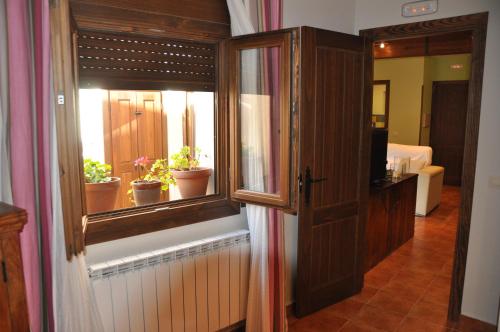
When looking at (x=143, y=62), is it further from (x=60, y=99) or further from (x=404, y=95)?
(x=404, y=95)

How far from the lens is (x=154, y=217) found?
2.43 metres

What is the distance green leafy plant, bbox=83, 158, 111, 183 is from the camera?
2609mm

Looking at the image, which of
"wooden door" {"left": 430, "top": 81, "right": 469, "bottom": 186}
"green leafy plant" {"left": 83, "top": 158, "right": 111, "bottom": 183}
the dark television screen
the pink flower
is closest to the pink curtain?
"green leafy plant" {"left": 83, "top": 158, "right": 111, "bottom": 183}

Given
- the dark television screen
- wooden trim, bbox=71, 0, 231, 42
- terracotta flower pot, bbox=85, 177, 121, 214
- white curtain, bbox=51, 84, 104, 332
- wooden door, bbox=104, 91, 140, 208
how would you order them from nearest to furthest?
white curtain, bbox=51, 84, 104, 332 < wooden trim, bbox=71, 0, 231, 42 < terracotta flower pot, bbox=85, 177, 121, 214 < wooden door, bbox=104, 91, 140, 208 < the dark television screen

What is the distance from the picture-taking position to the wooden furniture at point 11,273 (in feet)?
3.73

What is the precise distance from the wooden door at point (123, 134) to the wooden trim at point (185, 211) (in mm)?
Result: 1085

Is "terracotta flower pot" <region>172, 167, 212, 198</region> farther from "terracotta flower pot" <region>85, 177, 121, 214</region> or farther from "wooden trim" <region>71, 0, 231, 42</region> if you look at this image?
"wooden trim" <region>71, 0, 231, 42</region>

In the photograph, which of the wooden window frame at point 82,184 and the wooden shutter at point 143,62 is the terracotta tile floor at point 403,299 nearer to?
the wooden window frame at point 82,184

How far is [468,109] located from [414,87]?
20.2 ft

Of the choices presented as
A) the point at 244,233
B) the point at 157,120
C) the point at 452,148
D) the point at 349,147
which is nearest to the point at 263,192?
the point at 244,233

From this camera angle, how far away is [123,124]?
3.72 m

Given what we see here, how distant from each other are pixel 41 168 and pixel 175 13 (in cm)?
119

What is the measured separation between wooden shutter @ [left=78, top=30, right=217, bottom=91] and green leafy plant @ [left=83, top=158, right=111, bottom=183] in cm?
64

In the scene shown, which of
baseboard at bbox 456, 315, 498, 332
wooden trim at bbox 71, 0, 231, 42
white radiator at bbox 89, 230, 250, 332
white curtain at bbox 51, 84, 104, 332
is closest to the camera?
white curtain at bbox 51, 84, 104, 332
